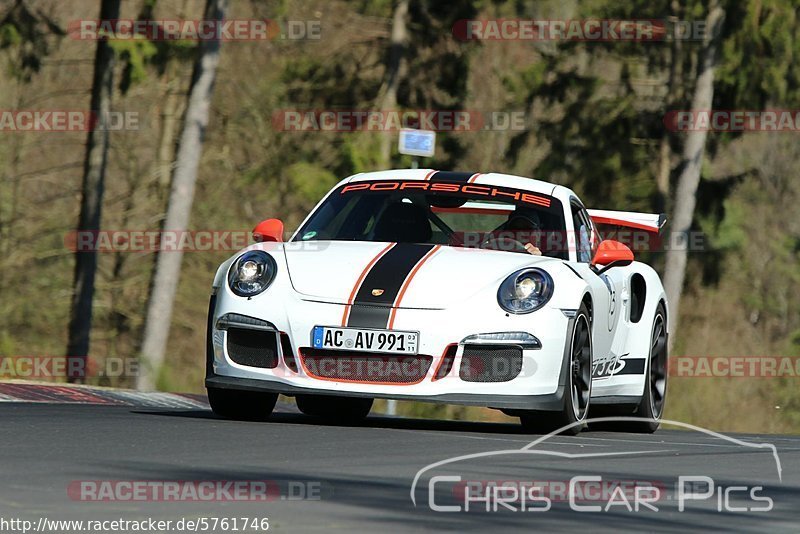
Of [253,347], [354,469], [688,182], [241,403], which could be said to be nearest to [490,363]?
[253,347]

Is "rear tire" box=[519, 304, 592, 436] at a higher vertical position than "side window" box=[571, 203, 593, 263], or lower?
lower

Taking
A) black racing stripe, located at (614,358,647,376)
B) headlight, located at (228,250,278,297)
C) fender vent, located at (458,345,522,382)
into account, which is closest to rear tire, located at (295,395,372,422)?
black racing stripe, located at (614,358,647,376)

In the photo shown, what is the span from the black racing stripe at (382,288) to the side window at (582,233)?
1.41m

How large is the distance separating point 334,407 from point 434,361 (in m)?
2.54

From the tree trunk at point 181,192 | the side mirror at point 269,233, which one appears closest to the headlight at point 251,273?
the side mirror at point 269,233

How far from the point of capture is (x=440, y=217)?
414 inches

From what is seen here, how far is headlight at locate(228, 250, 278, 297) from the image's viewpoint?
921cm

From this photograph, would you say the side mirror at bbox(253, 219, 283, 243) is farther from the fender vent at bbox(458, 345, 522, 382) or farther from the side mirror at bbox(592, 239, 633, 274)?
the side mirror at bbox(592, 239, 633, 274)

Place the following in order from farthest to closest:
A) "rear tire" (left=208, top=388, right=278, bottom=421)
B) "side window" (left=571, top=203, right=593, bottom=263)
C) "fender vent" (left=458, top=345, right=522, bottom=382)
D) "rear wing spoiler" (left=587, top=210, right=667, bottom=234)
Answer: "rear wing spoiler" (left=587, top=210, right=667, bottom=234) < "side window" (left=571, top=203, right=593, bottom=263) < "rear tire" (left=208, top=388, right=278, bottom=421) < "fender vent" (left=458, top=345, right=522, bottom=382)

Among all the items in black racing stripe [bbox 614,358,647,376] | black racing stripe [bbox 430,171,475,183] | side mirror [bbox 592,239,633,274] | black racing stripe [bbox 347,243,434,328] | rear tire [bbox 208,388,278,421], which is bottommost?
rear tire [bbox 208,388,278,421]

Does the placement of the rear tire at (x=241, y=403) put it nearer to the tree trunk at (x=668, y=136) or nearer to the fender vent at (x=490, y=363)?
the fender vent at (x=490, y=363)

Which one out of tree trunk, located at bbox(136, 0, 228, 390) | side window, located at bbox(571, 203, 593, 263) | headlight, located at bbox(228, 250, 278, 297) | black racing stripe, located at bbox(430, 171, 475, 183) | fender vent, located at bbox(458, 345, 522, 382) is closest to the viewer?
fender vent, located at bbox(458, 345, 522, 382)

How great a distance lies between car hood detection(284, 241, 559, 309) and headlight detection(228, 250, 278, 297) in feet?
0.39

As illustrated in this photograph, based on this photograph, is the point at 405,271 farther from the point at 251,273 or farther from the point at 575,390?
the point at 575,390
